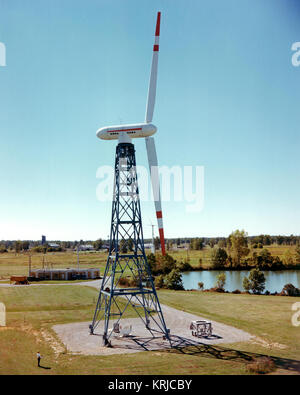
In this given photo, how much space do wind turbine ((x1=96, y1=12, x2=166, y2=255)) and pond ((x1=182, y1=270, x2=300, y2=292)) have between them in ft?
133

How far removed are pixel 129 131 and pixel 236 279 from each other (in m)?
57.0

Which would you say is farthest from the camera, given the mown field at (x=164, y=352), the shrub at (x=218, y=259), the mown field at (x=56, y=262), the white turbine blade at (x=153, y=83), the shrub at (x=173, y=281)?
the shrub at (x=218, y=259)

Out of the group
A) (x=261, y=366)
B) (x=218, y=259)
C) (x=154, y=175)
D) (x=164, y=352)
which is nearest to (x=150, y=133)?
(x=154, y=175)

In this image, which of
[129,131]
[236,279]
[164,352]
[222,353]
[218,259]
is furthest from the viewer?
[218,259]

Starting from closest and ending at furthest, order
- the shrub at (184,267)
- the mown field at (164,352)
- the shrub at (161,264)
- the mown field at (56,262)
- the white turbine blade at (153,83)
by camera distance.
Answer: the mown field at (164,352) → the white turbine blade at (153,83) → the shrub at (161,264) → the mown field at (56,262) → the shrub at (184,267)

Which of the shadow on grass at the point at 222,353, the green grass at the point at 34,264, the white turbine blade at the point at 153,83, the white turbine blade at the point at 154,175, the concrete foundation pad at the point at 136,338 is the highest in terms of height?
the white turbine blade at the point at 153,83

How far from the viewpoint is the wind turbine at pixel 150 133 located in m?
27.3

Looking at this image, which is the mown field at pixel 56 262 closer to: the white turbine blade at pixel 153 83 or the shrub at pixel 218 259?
the shrub at pixel 218 259

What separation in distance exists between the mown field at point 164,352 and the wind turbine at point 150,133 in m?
9.21

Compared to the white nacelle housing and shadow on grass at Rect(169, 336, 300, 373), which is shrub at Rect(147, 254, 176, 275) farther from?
the white nacelle housing

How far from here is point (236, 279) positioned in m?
76.2

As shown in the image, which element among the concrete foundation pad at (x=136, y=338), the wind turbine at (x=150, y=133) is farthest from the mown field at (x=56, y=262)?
the wind turbine at (x=150, y=133)

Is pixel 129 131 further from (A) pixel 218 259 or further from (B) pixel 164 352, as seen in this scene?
(A) pixel 218 259
